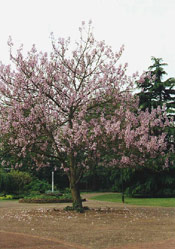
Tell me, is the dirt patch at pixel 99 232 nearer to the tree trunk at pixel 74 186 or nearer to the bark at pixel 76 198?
the bark at pixel 76 198

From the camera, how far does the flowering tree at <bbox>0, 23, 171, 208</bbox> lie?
1512 cm

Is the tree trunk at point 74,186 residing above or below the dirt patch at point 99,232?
above

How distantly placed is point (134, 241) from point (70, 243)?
5.31 ft

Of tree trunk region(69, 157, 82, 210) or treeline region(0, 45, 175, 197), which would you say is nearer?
tree trunk region(69, 157, 82, 210)

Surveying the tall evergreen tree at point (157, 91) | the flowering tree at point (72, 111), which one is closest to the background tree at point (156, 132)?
the tall evergreen tree at point (157, 91)

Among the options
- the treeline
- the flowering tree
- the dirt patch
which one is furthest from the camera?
the treeline

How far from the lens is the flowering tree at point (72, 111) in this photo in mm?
15125

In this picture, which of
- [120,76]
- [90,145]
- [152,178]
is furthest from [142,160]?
[152,178]

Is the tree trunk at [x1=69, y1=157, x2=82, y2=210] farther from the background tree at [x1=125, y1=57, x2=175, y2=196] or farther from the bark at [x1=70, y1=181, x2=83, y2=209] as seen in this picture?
the background tree at [x1=125, y1=57, x2=175, y2=196]

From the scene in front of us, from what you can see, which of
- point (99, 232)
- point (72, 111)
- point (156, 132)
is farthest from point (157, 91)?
point (99, 232)

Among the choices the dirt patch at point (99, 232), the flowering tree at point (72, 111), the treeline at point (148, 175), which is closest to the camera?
the dirt patch at point (99, 232)

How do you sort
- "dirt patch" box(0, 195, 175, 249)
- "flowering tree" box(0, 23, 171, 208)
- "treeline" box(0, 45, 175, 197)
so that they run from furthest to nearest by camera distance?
"treeline" box(0, 45, 175, 197) < "flowering tree" box(0, 23, 171, 208) < "dirt patch" box(0, 195, 175, 249)

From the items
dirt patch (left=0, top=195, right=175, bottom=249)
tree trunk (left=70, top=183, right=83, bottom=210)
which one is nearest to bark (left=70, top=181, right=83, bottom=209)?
tree trunk (left=70, top=183, right=83, bottom=210)

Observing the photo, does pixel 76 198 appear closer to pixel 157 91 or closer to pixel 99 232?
pixel 99 232
